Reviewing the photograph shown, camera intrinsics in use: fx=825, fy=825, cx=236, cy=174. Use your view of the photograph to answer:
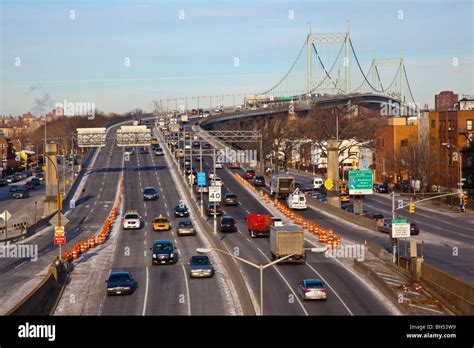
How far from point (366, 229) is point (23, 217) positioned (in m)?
31.4

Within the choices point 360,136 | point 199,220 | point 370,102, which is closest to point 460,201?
point 199,220

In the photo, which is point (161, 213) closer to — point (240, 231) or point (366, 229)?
point (240, 231)

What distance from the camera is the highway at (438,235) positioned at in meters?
45.6

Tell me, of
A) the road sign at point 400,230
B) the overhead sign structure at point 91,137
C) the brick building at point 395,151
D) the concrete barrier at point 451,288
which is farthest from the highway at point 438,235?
the overhead sign structure at point 91,137

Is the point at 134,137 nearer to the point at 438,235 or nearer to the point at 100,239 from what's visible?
the point at 100,239

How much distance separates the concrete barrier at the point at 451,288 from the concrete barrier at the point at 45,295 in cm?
1617

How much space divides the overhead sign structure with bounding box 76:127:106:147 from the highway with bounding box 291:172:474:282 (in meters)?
34.6

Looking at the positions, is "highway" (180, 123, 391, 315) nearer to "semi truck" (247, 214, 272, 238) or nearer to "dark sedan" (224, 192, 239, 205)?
"semi truck" (247, 214, 272, 238)

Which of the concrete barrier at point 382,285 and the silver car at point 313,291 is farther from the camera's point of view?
the silver car at point 313,291

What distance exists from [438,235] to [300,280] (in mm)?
22625

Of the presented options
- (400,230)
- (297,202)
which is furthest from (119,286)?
(297,202)

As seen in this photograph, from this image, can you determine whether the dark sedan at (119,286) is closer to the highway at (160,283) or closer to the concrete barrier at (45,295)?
the highway at (160,283)

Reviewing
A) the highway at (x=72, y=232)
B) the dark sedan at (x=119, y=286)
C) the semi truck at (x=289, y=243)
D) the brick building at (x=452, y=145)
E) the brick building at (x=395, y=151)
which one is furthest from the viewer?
the brick building at (x=395, y=151)
